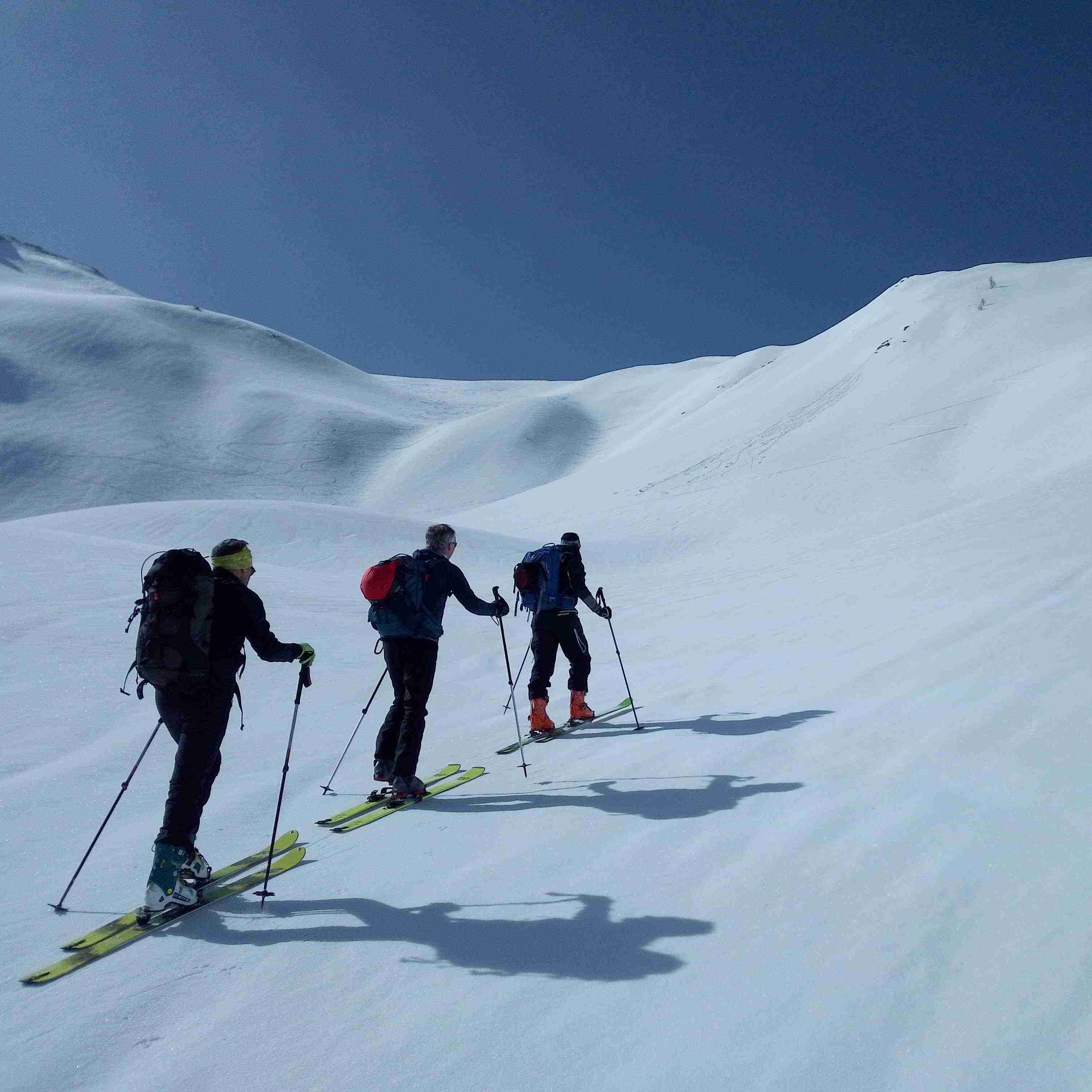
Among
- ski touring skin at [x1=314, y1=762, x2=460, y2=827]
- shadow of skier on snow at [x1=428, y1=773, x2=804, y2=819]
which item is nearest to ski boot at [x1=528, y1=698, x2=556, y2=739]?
ski touring skin at [x1=314, y1=762, x2=460, y2=827]

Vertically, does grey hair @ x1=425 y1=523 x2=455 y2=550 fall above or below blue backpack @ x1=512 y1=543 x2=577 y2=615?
above

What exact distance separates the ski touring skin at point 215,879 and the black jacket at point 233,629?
3.27 feet

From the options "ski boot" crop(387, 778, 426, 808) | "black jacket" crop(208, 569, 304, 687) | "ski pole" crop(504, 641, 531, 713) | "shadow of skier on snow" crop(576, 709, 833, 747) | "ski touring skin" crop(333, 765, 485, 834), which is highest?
"black jacket" crop(208, 569, 304, 687)

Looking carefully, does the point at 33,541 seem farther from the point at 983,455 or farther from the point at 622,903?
the point at 983,455

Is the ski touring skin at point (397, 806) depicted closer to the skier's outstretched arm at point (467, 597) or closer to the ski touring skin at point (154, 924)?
the ski touring skin at point (154, 924)

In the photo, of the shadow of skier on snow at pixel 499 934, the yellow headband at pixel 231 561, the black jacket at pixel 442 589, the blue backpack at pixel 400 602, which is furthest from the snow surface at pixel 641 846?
the yellow headband at pixel 231 561

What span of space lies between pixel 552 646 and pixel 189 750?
3.93 meters

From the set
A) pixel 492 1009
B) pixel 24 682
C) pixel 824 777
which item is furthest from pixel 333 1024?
pixel 24 682

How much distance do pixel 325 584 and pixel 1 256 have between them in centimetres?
16495

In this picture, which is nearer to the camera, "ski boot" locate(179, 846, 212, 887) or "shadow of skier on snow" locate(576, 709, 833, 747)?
"ski boot" locate(179, 846, 212, 887)

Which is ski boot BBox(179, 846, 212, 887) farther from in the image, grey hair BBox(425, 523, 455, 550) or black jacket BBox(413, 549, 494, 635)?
grey hair BBox(425, 523, 455, 550)

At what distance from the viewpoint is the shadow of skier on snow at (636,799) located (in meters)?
4.72

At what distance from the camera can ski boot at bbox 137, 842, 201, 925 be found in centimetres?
389

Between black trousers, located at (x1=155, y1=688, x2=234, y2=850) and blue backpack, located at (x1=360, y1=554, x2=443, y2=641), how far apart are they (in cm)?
156
